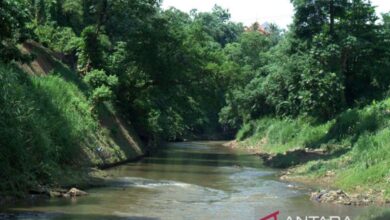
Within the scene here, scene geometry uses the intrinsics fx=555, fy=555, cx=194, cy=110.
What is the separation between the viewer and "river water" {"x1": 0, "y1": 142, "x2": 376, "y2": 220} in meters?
14.1

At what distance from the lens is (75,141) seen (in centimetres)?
2125

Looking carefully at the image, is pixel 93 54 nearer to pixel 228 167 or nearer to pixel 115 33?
pixel 115 33

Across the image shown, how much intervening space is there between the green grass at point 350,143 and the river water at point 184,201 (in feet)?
6.45

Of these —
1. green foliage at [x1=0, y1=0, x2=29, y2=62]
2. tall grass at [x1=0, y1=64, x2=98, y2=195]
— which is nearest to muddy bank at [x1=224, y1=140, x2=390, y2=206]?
tall grass at [x1=0, y1=64, x2=98, y2=195]

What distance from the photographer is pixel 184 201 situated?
16688mm

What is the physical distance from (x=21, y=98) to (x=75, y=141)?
3.82m

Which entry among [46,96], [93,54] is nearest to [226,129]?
[93,54]

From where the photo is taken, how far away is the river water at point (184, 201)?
1406 centimetres

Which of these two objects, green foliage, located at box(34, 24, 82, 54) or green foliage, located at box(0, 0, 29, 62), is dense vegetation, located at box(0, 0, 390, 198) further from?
green foliage, located at box(0, 0, 29, 62)

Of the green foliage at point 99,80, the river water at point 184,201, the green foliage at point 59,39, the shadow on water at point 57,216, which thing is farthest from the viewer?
the green foliage at point 59,39

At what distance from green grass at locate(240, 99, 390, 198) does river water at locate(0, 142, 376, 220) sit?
6.45ft

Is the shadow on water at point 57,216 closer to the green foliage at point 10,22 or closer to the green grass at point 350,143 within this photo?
the green foliage at point 10,22

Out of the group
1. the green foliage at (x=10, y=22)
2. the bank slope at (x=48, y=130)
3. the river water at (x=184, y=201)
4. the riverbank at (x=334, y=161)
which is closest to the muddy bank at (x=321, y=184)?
the riverbank at (x=334, y=161)

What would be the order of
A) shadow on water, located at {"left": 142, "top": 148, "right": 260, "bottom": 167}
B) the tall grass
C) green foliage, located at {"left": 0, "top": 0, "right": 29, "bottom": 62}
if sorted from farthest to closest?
1. shadow on water, located at {"left": 142, "top": 148, "right": 260, "bottom": 167}
2. the tall grass
3. green foliage, located at {"left": 0, "top": 0, "right": 29, "bottom": 62}
